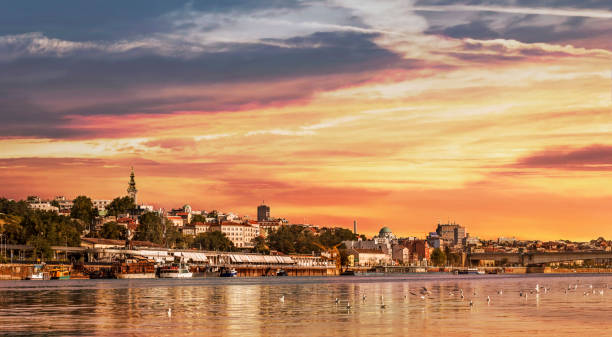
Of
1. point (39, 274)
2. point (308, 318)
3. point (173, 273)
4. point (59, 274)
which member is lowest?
point (308, 318)

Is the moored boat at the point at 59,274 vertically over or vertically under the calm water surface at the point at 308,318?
over

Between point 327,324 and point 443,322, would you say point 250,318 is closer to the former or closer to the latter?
point 327,324

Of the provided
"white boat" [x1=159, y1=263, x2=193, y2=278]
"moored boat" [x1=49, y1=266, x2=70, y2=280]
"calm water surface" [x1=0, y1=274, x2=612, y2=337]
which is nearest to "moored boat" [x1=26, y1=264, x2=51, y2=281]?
"moored boat" [x1=49, y1=266, x2=70, y2=280]

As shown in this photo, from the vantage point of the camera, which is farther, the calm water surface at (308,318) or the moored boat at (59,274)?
the moored boat at (59,274)

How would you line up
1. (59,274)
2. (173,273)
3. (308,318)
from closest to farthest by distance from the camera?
(308,318), (59,274), (173,273)

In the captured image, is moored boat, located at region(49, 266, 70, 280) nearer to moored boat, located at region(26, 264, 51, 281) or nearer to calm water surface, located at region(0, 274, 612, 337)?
moored boat, located at region(26, 264, 51, 281)

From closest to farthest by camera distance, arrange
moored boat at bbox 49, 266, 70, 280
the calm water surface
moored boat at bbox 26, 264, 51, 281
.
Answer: the calm water surface < moored boat at bbox 26, 264, 51, 281 < moored boat at bbox 49, 266, 70, 280

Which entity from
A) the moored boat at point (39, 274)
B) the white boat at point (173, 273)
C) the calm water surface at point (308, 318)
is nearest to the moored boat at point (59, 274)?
the moored boat at point (39, 274)

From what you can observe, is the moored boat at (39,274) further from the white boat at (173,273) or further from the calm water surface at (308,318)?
the calm water surface at (308,318)

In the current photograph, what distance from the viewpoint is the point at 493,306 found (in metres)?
64.8

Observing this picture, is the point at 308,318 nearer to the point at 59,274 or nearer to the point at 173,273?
the point at 59,274

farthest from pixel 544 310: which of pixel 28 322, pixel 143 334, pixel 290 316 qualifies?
pixel 28 322

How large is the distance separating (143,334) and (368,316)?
53.8 feet

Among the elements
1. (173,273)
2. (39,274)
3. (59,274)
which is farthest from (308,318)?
(173,273)
